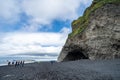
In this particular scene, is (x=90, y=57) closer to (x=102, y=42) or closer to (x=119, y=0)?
(x=102, y=42)

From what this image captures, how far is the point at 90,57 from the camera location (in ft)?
232

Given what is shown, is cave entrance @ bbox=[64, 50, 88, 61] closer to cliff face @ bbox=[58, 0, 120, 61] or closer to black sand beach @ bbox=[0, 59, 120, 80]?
cliff face @ bbox=[58, 0, 120, 61]

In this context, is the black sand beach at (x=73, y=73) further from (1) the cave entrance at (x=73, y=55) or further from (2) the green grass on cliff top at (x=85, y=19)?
(1) the cave entrance at (x=73, y=55)

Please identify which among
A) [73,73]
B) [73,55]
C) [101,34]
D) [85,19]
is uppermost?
[85,19]

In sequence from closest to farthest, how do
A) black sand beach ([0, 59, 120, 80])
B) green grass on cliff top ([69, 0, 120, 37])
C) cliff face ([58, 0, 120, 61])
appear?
black sand beach ([0, 59, 120, 80])
cliff face ([58, 0, 120, 61])
green grass on cliff top ([69, 0, 120, 37])

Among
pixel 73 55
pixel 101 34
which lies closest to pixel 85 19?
pixel 101 34

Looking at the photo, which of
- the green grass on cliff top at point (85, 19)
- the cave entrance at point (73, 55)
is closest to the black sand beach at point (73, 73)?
the green grass on cliff top at point (85, 19)

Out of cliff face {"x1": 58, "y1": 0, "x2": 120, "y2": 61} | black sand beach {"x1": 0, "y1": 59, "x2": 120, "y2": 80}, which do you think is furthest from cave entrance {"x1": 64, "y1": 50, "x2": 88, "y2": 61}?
black sand beach {"x1": 0, "y1": 59, "x2": 120, "y2": 80}

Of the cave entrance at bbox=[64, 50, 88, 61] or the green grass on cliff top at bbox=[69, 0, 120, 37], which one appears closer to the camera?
the green grass on cliff top at bbox=[69, 0, 120, 37]

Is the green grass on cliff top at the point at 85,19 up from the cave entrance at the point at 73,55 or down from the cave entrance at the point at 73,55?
up

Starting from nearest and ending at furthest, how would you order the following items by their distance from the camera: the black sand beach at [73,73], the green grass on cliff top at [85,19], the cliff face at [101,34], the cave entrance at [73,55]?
the black sand beach at [73,73], the cliff face at [101,34], the green grass on cliff top at [85,19], the cave entrance at [73,55]

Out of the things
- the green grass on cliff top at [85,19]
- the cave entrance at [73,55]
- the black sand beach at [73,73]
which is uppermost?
the green grass on cliff top at [85,19]

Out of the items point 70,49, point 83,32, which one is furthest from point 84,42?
point 70,49

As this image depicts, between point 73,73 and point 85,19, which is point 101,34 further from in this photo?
point 73,73
